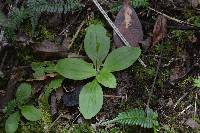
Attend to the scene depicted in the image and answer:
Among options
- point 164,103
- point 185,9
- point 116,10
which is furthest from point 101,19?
point 164,103

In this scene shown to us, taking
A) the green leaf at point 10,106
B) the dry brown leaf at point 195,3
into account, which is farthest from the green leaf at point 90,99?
the dry brown leaf at point 195,3

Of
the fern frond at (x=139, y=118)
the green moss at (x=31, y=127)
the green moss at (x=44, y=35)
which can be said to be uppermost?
the green moss at (x=44, y=35)

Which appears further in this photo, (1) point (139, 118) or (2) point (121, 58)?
(2) point (121, 58)

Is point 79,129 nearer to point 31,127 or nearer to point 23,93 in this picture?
point 31,127

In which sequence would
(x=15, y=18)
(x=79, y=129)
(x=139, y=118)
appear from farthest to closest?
1. (x=15, y=18)
2. (x=79, y=129)
3. (x=139, y=118)

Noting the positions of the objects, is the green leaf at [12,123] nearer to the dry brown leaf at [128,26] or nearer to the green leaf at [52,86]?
the green leaf at [52,86]

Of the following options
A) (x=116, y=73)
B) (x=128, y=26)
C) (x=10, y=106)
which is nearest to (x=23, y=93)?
(x=10, y=106)
